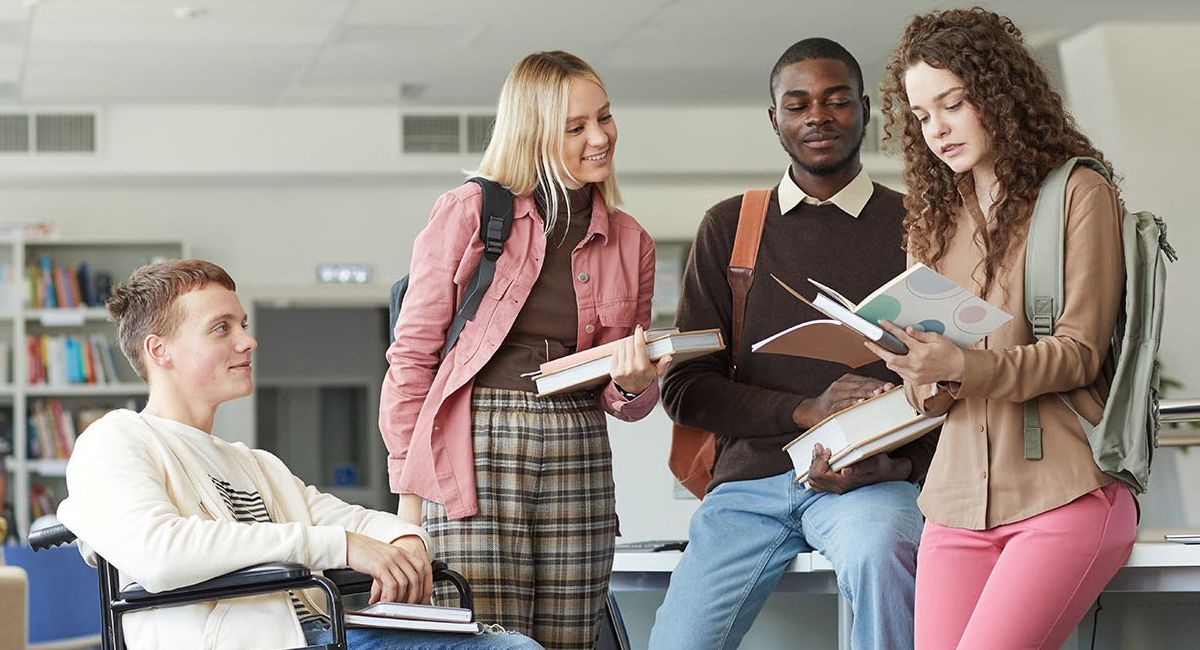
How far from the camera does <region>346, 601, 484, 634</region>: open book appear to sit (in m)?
1.98

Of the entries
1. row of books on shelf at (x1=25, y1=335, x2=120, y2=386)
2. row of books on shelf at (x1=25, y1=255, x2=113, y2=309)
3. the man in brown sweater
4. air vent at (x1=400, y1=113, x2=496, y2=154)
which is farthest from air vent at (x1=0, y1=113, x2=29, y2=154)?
the man in brown sweater

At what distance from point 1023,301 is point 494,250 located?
867mm

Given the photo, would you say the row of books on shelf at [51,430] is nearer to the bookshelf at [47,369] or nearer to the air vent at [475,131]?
the bookshelf at [47,369]

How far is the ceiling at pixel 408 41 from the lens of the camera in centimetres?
647

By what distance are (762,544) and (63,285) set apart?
6882mm

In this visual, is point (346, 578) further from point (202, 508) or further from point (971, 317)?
point (971, 317)

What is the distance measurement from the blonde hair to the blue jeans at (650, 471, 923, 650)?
2.01 feet

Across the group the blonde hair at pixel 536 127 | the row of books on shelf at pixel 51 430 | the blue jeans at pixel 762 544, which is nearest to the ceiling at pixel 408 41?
the row of books on shelf at pixel 51 430

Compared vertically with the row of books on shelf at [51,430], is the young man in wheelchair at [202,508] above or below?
above

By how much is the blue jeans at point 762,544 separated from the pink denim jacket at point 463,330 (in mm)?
274

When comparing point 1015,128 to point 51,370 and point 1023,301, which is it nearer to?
point 1023,301

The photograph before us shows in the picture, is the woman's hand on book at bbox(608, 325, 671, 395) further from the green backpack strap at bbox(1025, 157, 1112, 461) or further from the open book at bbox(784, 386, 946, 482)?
the green backpack strap at bbox(1025, 157, 1112, 461)

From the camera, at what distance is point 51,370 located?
8469 mm

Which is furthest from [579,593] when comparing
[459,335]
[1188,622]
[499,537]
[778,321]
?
[1188,622]
